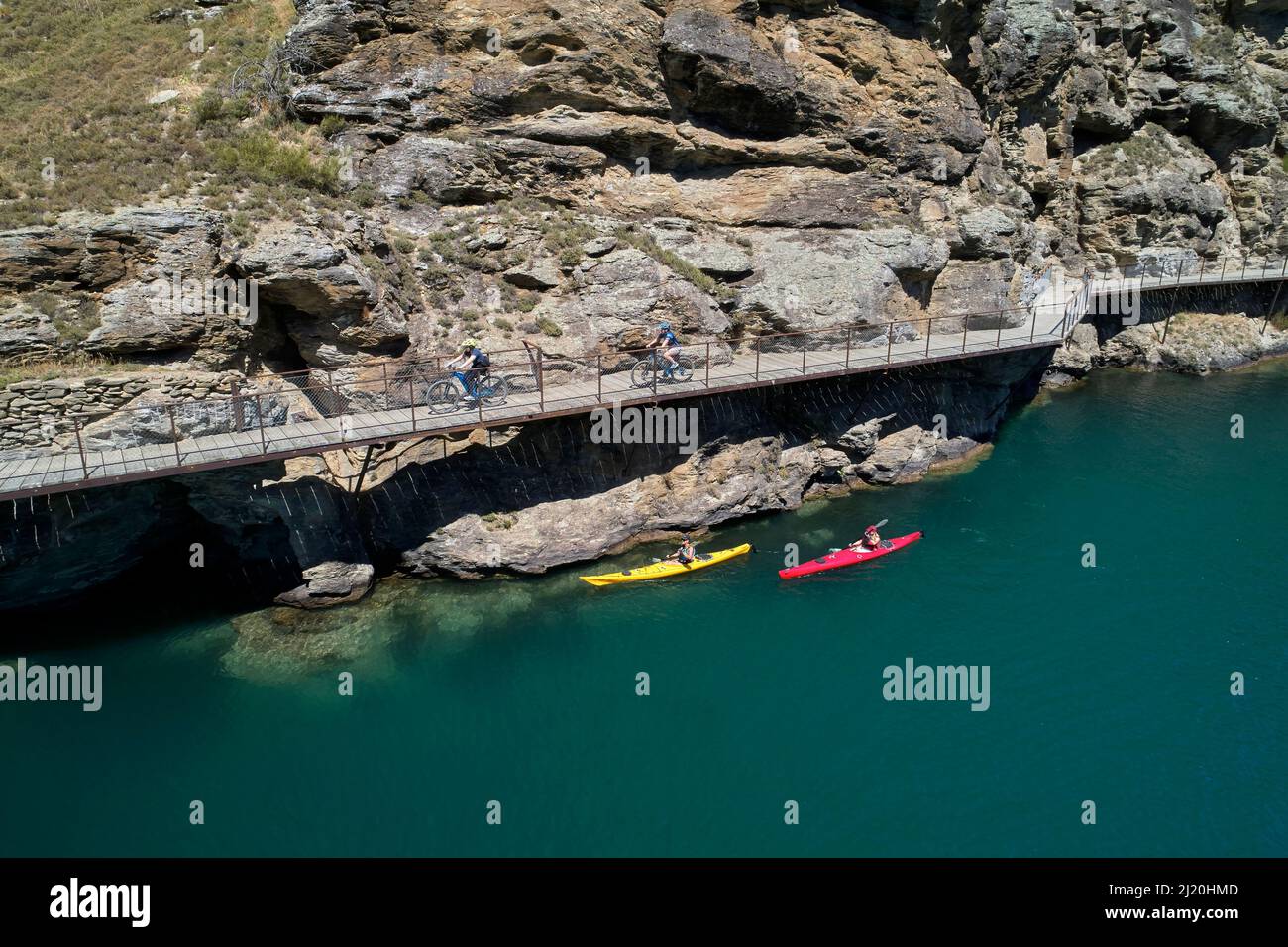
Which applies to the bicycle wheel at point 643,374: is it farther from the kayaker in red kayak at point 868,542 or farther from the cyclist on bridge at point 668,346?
the kayaker in red kayak at point 868,542

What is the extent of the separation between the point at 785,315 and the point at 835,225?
5.28 m

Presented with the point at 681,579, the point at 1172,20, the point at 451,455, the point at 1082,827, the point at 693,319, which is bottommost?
the point at 1082,827

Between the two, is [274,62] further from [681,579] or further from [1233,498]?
[1233,498]

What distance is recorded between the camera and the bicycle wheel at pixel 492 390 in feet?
70.4

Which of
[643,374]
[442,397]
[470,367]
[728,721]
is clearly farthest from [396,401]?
[728,721]

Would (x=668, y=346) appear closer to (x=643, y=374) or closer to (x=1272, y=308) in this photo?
(x=643, y=374)

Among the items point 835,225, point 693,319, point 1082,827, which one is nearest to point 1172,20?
point 835,225

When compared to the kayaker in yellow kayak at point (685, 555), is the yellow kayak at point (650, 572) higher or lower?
lower

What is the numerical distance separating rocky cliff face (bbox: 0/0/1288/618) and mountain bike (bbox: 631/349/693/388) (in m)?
1.74

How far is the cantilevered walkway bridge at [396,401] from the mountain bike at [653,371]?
0.94ft

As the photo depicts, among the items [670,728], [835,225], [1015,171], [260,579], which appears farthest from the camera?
[1015,171]

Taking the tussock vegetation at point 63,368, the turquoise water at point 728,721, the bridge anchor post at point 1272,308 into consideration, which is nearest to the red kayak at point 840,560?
the turquoise water at point 728,721

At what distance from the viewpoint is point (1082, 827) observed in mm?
14625


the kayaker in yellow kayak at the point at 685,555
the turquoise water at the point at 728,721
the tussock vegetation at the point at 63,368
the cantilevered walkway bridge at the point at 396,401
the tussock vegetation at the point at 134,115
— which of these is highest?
the tussock vegetation at the point at 134,115
